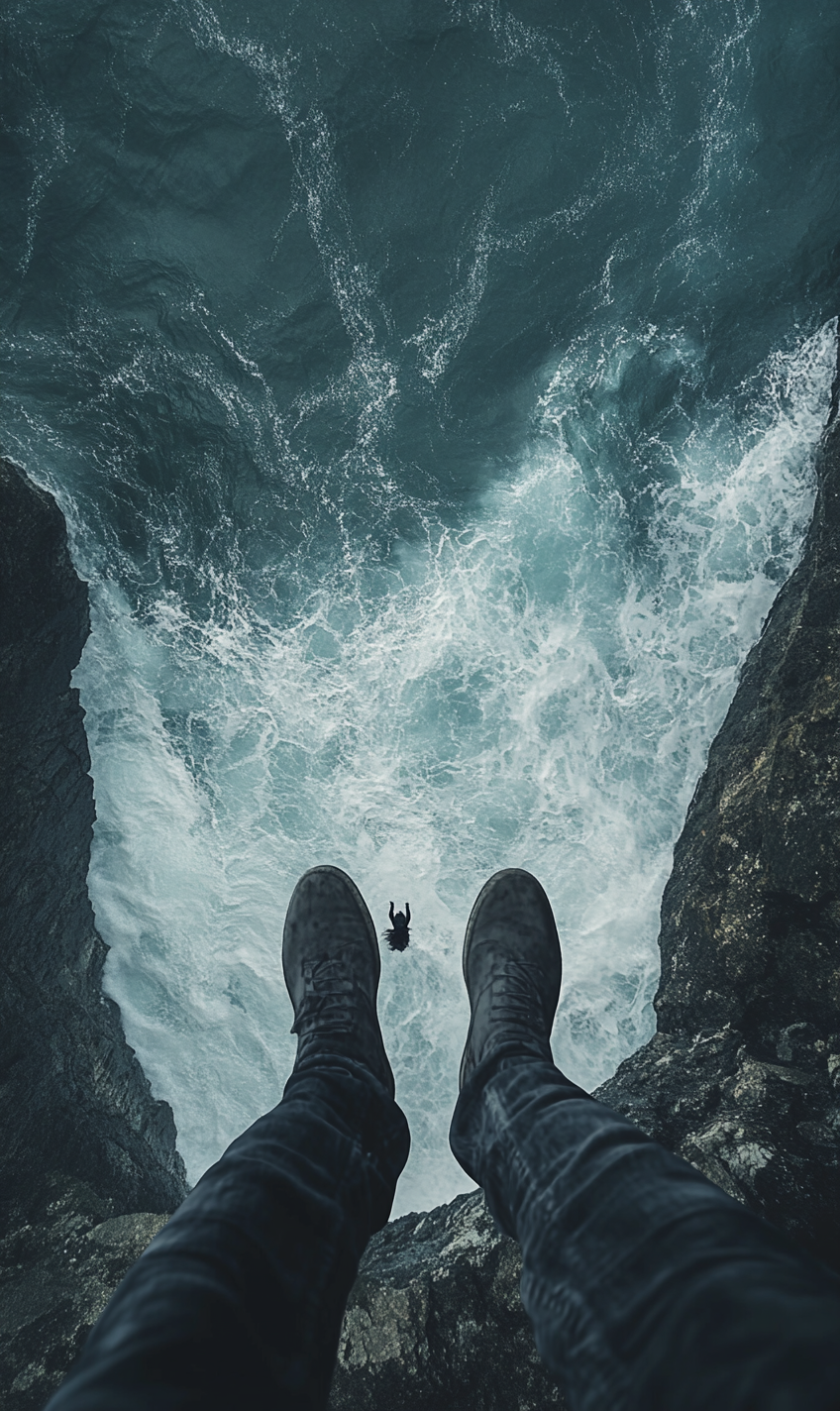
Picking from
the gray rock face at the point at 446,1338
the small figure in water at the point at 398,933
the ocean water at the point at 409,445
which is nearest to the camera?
the gray rock face at the point at 446,1338

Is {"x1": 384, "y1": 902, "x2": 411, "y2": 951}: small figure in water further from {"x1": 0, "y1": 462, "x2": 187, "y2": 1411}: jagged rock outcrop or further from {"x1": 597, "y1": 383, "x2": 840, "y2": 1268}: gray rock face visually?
{"x1": 0, "y1": 462, "x2": 187, "y2": 1411}: jagged rock outcrop

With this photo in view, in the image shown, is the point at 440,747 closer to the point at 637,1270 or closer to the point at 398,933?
the point at 398,933

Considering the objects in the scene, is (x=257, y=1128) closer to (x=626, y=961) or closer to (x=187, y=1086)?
(x=626, y=961)

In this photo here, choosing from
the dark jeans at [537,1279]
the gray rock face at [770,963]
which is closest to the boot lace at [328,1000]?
the dark jeans at [537,1279]

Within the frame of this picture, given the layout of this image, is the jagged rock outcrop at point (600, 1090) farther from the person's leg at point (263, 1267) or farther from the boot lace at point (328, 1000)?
the person's leg at point (263, 1267)

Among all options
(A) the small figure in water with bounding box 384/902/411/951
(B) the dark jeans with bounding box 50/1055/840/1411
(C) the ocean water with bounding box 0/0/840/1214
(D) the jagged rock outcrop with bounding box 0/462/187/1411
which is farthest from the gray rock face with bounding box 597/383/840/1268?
(D) the jagged rock outcrop with bounding box 0/462/187/1411

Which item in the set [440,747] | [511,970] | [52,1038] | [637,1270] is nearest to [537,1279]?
[637,1270]
